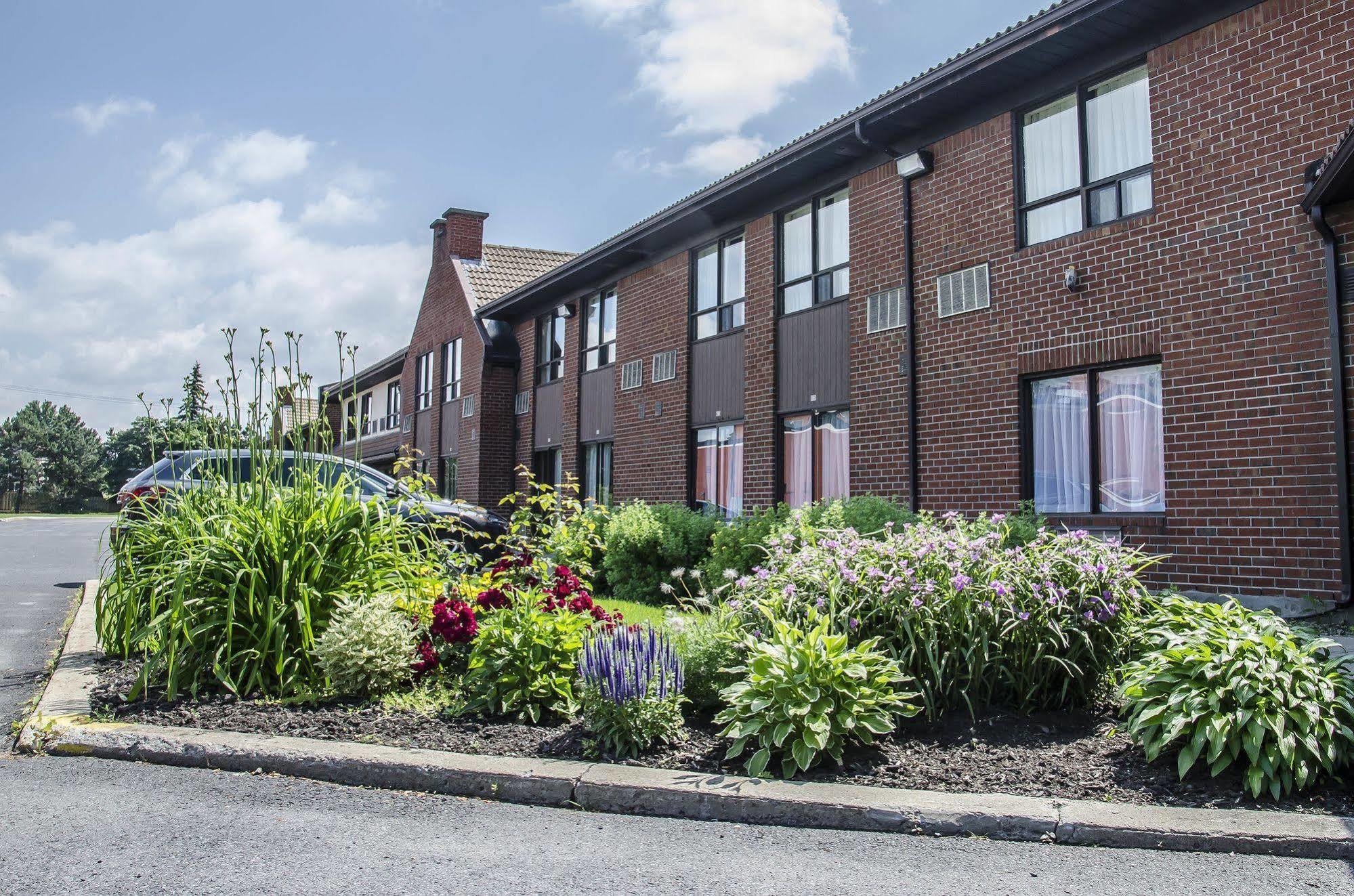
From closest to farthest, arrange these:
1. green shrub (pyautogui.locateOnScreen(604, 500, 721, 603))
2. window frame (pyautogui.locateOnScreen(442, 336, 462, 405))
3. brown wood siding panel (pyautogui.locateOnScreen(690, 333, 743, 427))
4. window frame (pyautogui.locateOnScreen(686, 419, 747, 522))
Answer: green shrub (pyautogui.locateOnScreen(604, 500, 721, 603)), window frame (pyautogui.locateOnScreen(686, 419, 747, 522)), brown wood siding panel (pyautogui.locateOnScreen(690, 333, 743, 427)), window frame (pyautogui.locateOnScreen(442, 336, 462, 405))

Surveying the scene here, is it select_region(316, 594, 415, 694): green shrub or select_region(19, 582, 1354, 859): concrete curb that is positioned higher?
select_region(316, 594, 415, 694): green shrub

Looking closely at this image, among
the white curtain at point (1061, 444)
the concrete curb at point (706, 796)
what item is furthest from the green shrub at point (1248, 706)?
the white curtain at point (1061, 444)

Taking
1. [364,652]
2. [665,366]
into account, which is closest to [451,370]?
[665,366]

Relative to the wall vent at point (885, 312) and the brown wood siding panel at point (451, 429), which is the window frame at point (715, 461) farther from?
the brown wood siding panel at point (451, 429)

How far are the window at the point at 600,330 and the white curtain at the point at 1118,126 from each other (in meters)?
10.2

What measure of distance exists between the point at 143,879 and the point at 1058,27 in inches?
391

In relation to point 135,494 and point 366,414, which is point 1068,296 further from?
point 366,414

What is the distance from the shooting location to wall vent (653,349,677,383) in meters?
16.6

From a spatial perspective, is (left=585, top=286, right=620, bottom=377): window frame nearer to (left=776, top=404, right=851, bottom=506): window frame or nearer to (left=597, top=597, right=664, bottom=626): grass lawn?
(left=776, top=404, right=851, bottom=506): window frame

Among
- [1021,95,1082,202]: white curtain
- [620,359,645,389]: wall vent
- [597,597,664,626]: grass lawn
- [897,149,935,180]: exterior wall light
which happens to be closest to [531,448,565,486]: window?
[620,359,645,389]: wall vent

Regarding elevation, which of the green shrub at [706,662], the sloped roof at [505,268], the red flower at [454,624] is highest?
the sloped roof at [505,268]

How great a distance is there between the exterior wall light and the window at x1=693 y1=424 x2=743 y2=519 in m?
4.59

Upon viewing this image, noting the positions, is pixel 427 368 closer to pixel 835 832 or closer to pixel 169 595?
pixel 169 595

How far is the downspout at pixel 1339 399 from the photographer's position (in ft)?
25.4
